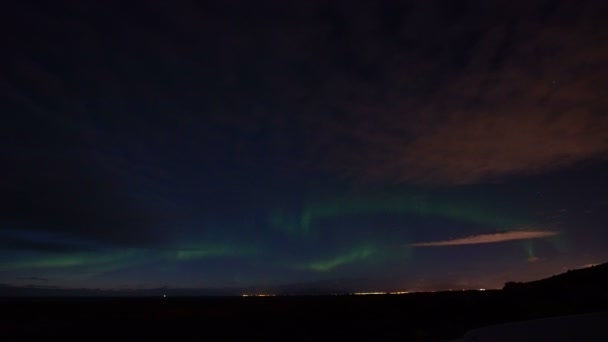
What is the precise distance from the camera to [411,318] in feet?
146

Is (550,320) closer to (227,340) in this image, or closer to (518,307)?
(227,340)

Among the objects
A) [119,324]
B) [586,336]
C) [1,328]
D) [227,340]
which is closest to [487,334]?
[586,336]

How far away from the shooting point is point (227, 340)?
116ft

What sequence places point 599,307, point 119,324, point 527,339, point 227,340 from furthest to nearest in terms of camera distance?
point 119,324, point 227,340, point 599,307, point 527,339

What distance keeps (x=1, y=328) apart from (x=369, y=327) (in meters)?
38.5

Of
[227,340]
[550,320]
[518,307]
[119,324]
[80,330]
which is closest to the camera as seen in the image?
[550,320]

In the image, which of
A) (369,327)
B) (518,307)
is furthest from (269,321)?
(518,307)

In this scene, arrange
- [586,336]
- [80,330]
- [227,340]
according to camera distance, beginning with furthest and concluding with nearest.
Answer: [80,330] < [227,340] < [586,336]

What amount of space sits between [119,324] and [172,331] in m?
10.3

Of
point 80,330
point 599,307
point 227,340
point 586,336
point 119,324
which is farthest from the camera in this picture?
point 119,324

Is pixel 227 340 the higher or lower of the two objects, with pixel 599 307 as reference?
lower

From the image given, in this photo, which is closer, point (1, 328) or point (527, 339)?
point (527, 339)

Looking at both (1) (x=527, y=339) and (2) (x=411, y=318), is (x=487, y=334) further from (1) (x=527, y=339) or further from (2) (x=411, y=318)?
(2) (x=411, y=318)

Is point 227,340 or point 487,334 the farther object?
point 227,340
